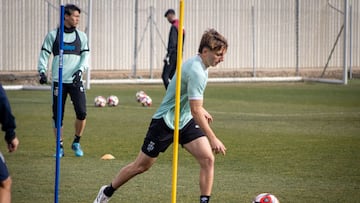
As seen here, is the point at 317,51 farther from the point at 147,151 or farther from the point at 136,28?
the point at 147,151

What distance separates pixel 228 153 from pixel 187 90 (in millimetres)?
5804

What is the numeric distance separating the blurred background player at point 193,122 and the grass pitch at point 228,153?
1.21 m

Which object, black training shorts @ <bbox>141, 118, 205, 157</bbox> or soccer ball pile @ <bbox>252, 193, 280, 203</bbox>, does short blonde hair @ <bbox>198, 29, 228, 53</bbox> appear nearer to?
black training shorts @ <bbox>141, 118, 205, 157</bbox>

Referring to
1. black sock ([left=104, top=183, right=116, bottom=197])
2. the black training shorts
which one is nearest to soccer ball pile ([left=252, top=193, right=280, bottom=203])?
the black training shorts

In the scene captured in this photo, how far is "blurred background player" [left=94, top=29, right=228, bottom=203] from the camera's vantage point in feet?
34.4

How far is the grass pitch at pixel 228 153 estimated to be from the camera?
12719mm

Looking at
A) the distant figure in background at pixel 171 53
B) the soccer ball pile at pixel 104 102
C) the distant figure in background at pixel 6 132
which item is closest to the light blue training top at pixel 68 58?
the distant figure in background at pixel 6 132

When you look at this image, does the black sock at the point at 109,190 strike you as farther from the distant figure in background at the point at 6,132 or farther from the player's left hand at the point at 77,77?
the player's left hand at the point at 77,77

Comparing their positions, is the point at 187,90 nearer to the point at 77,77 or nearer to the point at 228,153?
the point at 77,77

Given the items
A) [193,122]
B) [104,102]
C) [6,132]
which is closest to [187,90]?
[193,122]

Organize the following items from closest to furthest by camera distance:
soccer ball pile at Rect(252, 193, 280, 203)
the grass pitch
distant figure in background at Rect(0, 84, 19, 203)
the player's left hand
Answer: distant figure in background at Rect(0, 84, 19, 203) → soccer ball pile at Rect(252, 193, 280, 203) → the grass pitch → the player's left hand

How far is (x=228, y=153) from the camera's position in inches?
642

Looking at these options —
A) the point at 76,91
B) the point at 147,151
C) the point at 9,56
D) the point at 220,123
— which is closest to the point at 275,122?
the point at 220,123

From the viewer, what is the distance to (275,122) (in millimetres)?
21234
